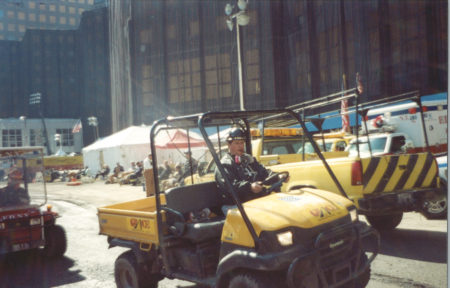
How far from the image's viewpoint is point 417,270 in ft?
17.3

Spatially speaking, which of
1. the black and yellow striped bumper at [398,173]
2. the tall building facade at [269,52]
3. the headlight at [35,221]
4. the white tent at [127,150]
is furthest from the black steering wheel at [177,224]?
the white tent at [127,150]

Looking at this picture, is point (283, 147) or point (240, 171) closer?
point (240, 171)

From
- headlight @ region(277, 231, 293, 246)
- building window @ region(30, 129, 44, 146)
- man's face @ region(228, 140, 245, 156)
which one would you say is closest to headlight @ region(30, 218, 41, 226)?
man's face @ region(228, 140, 245, 156)

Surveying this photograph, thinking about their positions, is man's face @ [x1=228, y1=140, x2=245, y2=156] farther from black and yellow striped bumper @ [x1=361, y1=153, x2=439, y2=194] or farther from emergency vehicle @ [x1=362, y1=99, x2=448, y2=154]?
emergency vehicle @ [x1=362, y1=99, x2=448, y2=154]

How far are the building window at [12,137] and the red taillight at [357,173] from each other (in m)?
66.4

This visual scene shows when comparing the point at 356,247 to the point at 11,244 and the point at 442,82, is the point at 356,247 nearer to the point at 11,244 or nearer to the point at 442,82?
the point at 11,244

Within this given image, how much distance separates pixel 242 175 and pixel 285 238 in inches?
43.7

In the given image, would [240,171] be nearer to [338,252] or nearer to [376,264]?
[338,252]

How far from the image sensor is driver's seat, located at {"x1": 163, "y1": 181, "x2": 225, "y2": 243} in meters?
4.15

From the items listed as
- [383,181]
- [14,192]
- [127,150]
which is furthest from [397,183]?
[127,150]

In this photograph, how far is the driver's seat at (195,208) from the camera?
415cm

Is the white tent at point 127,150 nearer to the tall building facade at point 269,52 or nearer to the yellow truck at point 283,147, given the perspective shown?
the tall building facade at point 269,52

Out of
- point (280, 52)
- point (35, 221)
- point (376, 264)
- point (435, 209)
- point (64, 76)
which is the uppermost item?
point (64, 76)

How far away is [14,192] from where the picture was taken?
23.6ft
